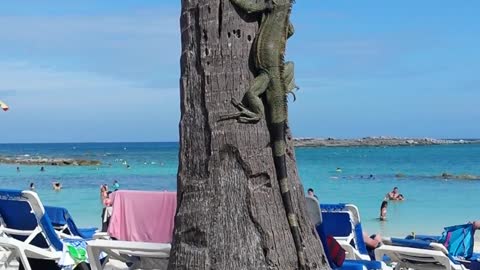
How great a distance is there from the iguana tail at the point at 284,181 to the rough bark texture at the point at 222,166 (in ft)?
0.08

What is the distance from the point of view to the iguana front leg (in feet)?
12.7

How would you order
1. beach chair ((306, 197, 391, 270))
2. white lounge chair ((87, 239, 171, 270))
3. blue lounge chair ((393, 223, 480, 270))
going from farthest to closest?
blue lounge chair ((393, 223, 480, 270)) < beach chair ((306, 197, 391, 270)) < white lounge chair ((87, 239, 171, 270))

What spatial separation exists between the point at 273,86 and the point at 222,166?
48 centimetres

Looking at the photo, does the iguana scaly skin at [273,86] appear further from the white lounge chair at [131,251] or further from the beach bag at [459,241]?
the beach bag at [459,241]

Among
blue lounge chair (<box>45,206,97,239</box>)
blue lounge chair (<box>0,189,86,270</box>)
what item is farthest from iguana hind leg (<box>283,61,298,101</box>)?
blue lounge chair (<box>45,206,97,239</box>)

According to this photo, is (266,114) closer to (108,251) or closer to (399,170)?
(108,251)

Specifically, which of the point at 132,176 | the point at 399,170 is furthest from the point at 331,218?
the point at 399,170

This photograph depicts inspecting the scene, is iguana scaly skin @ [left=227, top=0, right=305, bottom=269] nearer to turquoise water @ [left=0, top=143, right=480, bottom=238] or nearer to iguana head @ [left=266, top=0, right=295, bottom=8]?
iguana head @ [left=266, top=0, right=295, bottom=8]

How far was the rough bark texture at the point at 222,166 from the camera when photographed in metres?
3.80

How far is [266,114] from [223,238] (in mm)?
639

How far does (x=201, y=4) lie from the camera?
3906 millimetres

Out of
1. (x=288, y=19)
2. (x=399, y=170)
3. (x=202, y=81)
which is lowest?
(x=399, y=170)

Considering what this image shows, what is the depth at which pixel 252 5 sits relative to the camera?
3893 millimetres

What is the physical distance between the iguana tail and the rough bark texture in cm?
2
